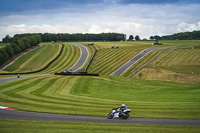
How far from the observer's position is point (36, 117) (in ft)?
73.5

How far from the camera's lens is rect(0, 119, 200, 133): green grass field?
701 inches

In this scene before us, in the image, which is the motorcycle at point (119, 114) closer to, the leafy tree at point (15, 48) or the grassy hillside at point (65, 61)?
the grassy hillside at point (65, 61)

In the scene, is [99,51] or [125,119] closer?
[125,119]

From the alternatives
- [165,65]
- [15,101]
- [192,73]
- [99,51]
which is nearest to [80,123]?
[15,101]

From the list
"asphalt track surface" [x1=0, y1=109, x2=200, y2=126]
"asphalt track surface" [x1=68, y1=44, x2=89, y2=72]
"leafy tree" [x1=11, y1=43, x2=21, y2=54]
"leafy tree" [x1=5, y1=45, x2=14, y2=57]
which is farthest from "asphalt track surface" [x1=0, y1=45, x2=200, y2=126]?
"leafy tree" [x1=11, y1=43, x2=21, y2=54]

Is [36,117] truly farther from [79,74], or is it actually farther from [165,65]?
[165,65]

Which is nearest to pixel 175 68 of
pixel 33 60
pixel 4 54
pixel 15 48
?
pixel 33 60

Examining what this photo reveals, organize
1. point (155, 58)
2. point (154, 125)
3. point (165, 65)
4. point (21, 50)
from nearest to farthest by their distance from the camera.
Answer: point (154, 125)
point (165, 65)
point (155, 58)
point (21, 50)

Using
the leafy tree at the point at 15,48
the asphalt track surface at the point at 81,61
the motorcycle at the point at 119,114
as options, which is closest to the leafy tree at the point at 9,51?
the leafy tree at the point at 15,48

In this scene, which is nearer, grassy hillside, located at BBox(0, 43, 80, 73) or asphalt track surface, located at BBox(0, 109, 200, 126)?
asphalt track surface, located at BBox(0, 109, 200, 126)

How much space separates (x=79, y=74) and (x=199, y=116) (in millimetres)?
42605

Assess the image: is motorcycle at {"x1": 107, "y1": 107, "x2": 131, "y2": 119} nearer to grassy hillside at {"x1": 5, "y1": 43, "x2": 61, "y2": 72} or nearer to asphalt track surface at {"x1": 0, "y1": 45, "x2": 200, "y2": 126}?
asphalt track surface at {"x1": 0, "y1": 45, "x2": 200, "y2": 126}

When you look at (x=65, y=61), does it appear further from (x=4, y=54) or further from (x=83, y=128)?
(x=83, y=128)

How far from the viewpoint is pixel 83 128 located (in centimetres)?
1858
